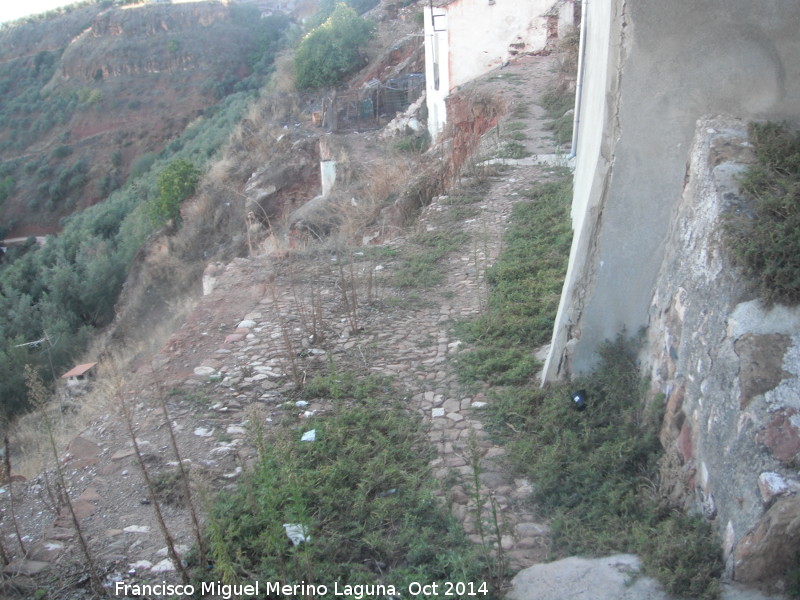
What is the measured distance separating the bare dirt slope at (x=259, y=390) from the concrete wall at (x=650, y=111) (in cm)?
95

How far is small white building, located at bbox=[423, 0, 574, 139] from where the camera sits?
1444 centimetres

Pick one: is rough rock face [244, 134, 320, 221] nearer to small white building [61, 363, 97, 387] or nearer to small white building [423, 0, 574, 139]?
small white building [423, 0, 574, 139]

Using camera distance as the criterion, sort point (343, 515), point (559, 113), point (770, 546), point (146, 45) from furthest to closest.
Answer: point (146, 45), point (559, 113), point (343, 515), point (770, 546)

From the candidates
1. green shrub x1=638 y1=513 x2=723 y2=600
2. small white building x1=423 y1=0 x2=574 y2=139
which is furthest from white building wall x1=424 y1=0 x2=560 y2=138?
green shrub x1=638 y1=513 x2=723 y2=600

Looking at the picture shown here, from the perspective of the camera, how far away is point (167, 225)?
1852cm

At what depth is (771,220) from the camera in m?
2.42

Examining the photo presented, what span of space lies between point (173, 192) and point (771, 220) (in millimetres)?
17954

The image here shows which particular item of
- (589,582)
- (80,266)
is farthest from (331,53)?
(589,582)

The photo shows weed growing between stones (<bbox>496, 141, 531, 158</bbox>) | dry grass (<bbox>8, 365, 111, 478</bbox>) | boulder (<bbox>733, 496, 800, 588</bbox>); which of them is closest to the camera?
boulder (<bbox>733, 496, 800, 588</bbox>)

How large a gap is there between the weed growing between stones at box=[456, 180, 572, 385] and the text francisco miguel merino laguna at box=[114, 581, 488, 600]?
1717 mm

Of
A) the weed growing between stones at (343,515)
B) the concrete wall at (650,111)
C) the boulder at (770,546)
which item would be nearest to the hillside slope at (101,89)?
the weed growing between stones at (343,515)

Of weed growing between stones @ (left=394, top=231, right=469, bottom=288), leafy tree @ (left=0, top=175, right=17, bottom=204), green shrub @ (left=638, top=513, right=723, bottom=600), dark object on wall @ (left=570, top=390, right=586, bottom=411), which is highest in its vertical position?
green shrub @ (left=638, top=513, right=723, bottom=600)

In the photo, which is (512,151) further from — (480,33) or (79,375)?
(79,375)

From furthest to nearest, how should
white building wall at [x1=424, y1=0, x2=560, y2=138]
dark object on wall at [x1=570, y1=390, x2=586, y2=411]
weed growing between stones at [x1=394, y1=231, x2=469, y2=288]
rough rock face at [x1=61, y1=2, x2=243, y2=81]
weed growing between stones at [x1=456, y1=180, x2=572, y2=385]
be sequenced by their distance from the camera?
rough rock face at [x1=61, y1=2, x2=243, y2=81] → white building wall at [x1=424, y1=0, x2=560, y2=138] → weed growing between stones at [x1=394, y1=231, x2=469, y2=288] → weed growing between stones at [x1=456, y1=180, x2=572, y2=385] → dark object on wall at [x1=570, y1=390, x2=586, y2=411]
